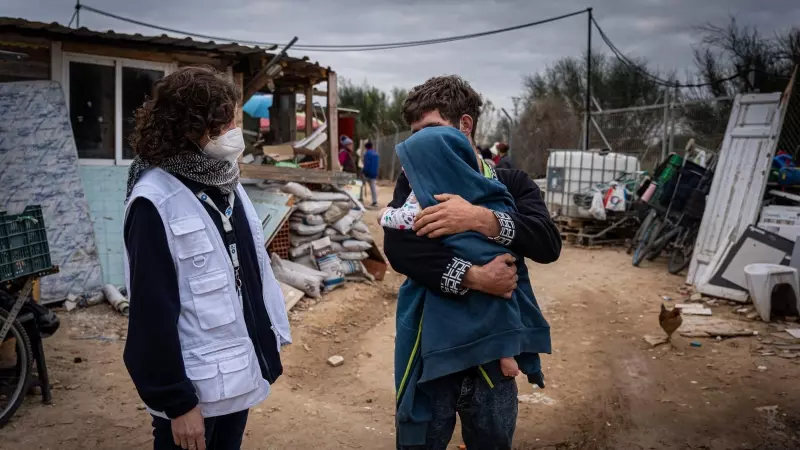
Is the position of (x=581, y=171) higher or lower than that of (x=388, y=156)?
higher

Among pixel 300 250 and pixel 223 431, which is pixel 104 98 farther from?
pixel 223 431

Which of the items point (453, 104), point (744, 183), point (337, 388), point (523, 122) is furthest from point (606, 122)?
point (453, 104)

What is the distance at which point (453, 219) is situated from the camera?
1.89 metres

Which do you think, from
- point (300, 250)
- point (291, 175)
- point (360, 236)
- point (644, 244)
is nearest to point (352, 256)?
point (360, 236)

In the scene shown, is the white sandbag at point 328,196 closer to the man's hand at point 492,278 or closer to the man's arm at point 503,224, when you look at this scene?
the man's arm at point 503,224

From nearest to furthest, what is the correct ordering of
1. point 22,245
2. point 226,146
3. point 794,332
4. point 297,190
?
1. point 226,146
2. point 22,245
3. point 794,332
4. point 297,190

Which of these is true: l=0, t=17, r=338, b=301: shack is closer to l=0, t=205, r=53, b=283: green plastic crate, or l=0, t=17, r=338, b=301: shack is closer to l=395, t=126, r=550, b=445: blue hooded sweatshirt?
l=0, t=205, r=53, b=283: green plastic crate

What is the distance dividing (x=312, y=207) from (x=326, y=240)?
455 millimetres

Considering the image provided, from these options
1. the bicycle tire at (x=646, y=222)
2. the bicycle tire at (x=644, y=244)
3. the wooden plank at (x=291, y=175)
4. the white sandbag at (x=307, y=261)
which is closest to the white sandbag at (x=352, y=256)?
the white sandbag at (x=307, y=261)

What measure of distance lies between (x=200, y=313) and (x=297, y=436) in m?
2.44

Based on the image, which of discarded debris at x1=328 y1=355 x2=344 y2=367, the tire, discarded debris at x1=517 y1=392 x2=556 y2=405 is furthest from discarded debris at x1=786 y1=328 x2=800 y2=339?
discarded debris at x1=328 y1=355 x2=344 y2=367

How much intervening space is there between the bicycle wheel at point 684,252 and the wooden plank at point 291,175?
4610 millimetres

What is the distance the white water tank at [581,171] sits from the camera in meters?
11.5

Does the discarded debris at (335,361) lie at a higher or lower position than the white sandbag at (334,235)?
lower
